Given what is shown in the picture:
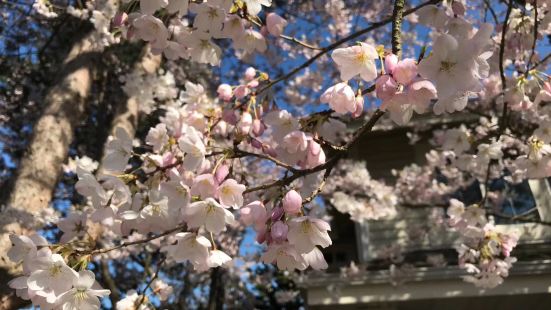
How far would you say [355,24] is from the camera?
7078 millimetres

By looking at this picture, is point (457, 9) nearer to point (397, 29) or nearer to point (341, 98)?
point (397, 29)

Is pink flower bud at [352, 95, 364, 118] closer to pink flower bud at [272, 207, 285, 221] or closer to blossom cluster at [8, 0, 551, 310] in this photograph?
blossom cluster at [8, 0, 551, 310]

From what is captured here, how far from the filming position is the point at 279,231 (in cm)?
144

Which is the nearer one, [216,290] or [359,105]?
[359,105]

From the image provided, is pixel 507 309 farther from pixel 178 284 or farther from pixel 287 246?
pixel 287 246

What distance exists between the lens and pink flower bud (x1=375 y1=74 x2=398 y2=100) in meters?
1.38

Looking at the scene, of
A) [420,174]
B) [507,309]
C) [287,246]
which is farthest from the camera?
[420,174]

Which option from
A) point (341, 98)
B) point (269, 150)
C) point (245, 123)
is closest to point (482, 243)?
point (269, 150)


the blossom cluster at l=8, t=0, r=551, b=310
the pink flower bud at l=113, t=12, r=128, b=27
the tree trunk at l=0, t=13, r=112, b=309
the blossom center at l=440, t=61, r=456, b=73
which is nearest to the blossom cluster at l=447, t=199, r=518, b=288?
the blossom cluster at l=8, t=0, r=551, b=310

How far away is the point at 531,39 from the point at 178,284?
7598 mm

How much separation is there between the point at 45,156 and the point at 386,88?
2.72 metres

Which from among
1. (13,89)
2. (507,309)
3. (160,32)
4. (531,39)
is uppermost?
(13,89)

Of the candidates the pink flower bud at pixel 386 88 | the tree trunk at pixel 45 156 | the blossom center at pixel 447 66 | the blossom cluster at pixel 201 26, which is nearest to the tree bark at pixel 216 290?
the tree trunk at pixel 45 156

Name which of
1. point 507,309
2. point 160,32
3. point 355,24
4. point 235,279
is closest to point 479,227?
point 160,32
